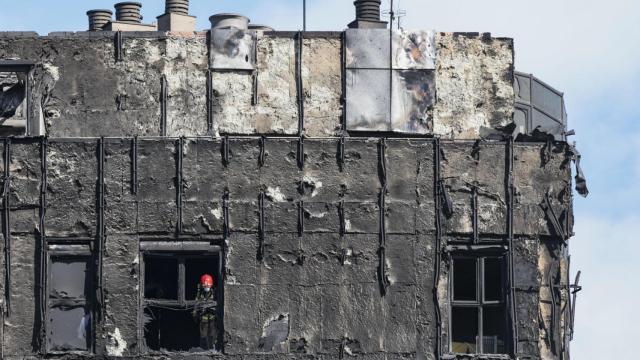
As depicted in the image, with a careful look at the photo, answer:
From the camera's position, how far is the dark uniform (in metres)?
31.1

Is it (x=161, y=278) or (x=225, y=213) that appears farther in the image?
(x=161, y=278)

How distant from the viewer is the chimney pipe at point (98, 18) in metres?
35.9

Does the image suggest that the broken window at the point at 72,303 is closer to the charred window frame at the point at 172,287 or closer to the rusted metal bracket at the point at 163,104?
the charred window frame at the point at 172,287

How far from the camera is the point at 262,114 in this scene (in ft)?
104

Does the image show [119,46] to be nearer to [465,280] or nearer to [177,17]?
[177,17]

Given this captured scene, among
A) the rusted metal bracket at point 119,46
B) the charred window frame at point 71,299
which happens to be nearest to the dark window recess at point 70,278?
the charred window frame at point 71,299

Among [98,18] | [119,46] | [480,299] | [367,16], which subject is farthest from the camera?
[98,18]

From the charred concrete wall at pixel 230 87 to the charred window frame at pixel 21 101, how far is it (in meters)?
0.27

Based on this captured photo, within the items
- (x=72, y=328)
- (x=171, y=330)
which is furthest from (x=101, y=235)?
(x=171, y=330)

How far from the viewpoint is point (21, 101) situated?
3136 cm

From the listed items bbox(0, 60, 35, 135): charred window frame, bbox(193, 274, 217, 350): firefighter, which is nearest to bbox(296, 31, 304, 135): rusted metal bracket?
bbox(193, 274, 217, 350): firefighter

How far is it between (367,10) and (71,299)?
697 cm

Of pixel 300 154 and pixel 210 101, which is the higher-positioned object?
pixel 210 101

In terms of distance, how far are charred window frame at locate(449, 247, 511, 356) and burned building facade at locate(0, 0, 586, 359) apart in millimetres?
23
